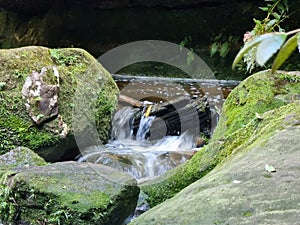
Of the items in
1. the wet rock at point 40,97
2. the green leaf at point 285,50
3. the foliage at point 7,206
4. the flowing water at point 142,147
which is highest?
the green leaf at point 285,50

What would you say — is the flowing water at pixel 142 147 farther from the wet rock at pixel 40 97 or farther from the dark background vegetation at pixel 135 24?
the dark background vegetation at pixel 135 24

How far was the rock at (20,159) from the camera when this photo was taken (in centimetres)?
307

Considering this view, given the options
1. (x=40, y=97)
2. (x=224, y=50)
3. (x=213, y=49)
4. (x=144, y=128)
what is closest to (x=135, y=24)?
(x=213, y=49)

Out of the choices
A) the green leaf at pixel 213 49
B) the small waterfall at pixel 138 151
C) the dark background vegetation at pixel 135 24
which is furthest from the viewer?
the dark background vegetation at pixel 135 24

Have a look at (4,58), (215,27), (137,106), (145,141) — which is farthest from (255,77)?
(215,27)

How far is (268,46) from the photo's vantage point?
0.45 m

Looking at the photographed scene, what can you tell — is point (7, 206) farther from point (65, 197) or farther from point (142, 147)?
point (142, 147)

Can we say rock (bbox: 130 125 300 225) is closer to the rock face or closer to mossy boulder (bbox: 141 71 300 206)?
the rock face

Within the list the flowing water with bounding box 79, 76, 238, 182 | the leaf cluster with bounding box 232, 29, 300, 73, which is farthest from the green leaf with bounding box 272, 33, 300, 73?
the flowing water with bounding box 79, 76, 238, 182

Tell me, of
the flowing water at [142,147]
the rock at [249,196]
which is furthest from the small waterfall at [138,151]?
the rock at [249,196]

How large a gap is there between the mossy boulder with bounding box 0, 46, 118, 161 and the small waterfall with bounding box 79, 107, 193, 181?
18 cm

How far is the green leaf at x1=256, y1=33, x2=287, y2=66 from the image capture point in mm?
440

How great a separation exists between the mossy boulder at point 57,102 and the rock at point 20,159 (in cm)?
75

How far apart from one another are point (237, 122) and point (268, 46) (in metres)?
2.94
